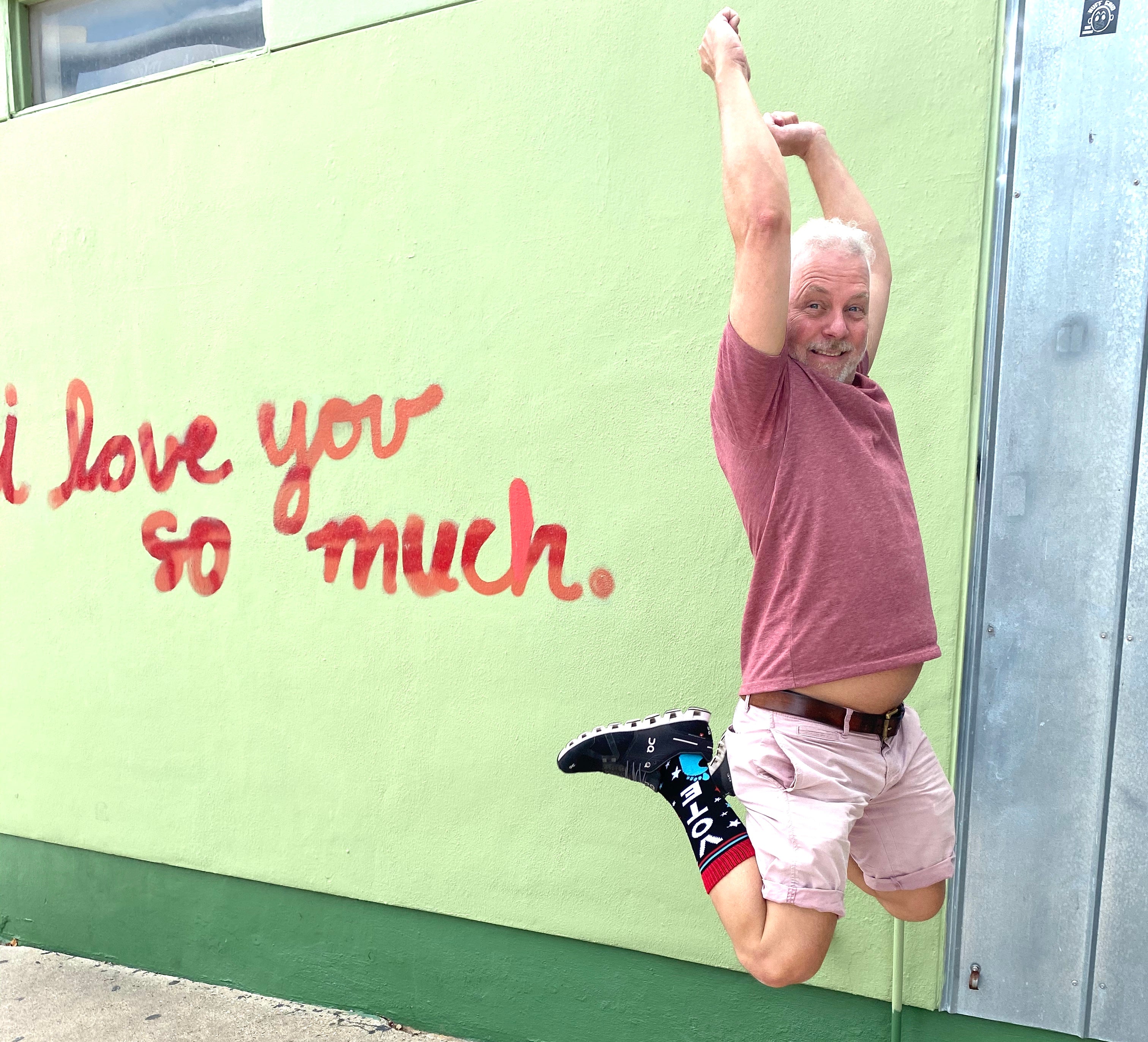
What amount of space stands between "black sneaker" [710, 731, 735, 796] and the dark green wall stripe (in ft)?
3.25

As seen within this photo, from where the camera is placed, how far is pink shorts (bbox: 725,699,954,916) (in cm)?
190

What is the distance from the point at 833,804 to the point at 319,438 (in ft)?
6.65

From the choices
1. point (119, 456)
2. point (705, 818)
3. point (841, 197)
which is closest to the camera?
point (705, 818)

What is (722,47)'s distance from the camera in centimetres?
194

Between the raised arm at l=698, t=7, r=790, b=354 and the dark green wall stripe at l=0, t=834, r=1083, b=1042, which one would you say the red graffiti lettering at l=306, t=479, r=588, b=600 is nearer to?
the dark green wall stripe at l=0, t=834, r=1083, b=1042

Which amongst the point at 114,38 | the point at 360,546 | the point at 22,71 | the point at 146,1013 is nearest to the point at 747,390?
the point at 360,546

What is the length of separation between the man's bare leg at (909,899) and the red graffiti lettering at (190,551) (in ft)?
7.28

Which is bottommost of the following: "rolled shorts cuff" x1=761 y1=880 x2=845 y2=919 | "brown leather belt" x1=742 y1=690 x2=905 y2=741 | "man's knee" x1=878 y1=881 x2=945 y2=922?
"man's knee" x1=878 y1=881 x2=945 y2=922

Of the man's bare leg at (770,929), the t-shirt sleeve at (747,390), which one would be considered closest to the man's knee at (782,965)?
the man's bare leg at (770,929)

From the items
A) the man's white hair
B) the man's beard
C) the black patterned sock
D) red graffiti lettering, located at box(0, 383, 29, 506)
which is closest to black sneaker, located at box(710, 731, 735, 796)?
the black patterned sock

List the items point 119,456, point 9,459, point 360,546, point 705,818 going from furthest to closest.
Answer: point 9,459
point 119,456
point 360,546
point 705,818

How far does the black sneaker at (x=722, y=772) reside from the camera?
2088 mm

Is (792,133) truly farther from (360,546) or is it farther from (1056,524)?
(360,546)

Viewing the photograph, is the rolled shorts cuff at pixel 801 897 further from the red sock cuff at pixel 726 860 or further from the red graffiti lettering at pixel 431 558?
the red graffiti lettering at pixel 431 558
